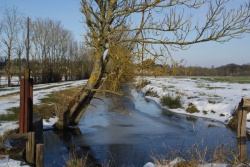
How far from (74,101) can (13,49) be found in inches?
1234

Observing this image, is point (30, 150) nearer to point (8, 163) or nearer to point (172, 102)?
point (8, 163)

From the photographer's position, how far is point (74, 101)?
49.8 feet

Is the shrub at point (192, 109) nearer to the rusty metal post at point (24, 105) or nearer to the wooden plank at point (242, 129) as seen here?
the wooden plank at point (242, 129)

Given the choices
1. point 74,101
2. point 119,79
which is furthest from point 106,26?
A: point 74,101

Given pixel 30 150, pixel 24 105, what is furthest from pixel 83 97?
pixel 30 150

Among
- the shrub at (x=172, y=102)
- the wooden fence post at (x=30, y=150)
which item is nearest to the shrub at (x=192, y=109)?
the shrub at (x=172, y=102)

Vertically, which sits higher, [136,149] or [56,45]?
[56,45]

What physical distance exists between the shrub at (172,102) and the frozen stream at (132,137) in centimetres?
344

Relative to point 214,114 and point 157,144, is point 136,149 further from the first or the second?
point 214,114

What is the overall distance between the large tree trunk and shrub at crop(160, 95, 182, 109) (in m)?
10.2

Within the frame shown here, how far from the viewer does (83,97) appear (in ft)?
48.5

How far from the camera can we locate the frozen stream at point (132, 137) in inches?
413

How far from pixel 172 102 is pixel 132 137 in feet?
37.3

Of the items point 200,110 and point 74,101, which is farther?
point 200,110
